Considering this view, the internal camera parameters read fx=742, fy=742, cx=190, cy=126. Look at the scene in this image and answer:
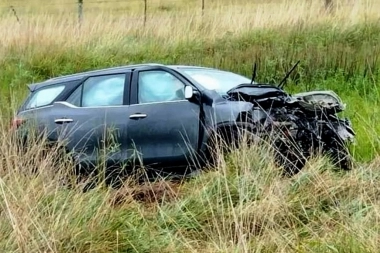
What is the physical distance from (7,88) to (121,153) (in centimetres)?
631

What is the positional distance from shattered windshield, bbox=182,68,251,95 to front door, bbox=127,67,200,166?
29 centimetres

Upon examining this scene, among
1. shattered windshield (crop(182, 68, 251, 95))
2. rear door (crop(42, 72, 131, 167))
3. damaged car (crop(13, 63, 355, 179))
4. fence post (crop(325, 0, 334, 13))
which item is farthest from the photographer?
fence post (crop(325, 0, 334, 13))

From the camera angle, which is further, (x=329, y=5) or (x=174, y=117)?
(x=329, y=5)

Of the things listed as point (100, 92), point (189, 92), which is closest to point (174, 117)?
point (189, 92)

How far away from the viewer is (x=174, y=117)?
832 cm

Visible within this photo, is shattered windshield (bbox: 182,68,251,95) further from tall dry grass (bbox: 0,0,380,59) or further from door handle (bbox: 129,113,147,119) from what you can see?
tall dry grass (bbox: 0,0,380,59)

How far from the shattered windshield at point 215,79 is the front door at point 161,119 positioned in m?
0.29

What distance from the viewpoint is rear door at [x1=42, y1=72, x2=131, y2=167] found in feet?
27.7

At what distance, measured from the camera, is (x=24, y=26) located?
1716cm

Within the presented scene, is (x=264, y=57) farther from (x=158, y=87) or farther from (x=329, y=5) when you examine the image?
(x=158, y=87)

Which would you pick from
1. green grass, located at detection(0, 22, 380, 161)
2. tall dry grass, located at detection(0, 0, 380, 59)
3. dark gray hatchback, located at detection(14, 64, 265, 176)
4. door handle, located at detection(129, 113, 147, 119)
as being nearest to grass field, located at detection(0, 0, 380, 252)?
dark gray hatchback, located at detection(14, 64, 265, 176)

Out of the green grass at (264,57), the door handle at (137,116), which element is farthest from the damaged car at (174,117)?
the green grass at (264,57)

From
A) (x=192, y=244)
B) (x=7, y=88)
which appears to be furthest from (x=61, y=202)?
(x=7, y=88)

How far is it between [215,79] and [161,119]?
914 mm
